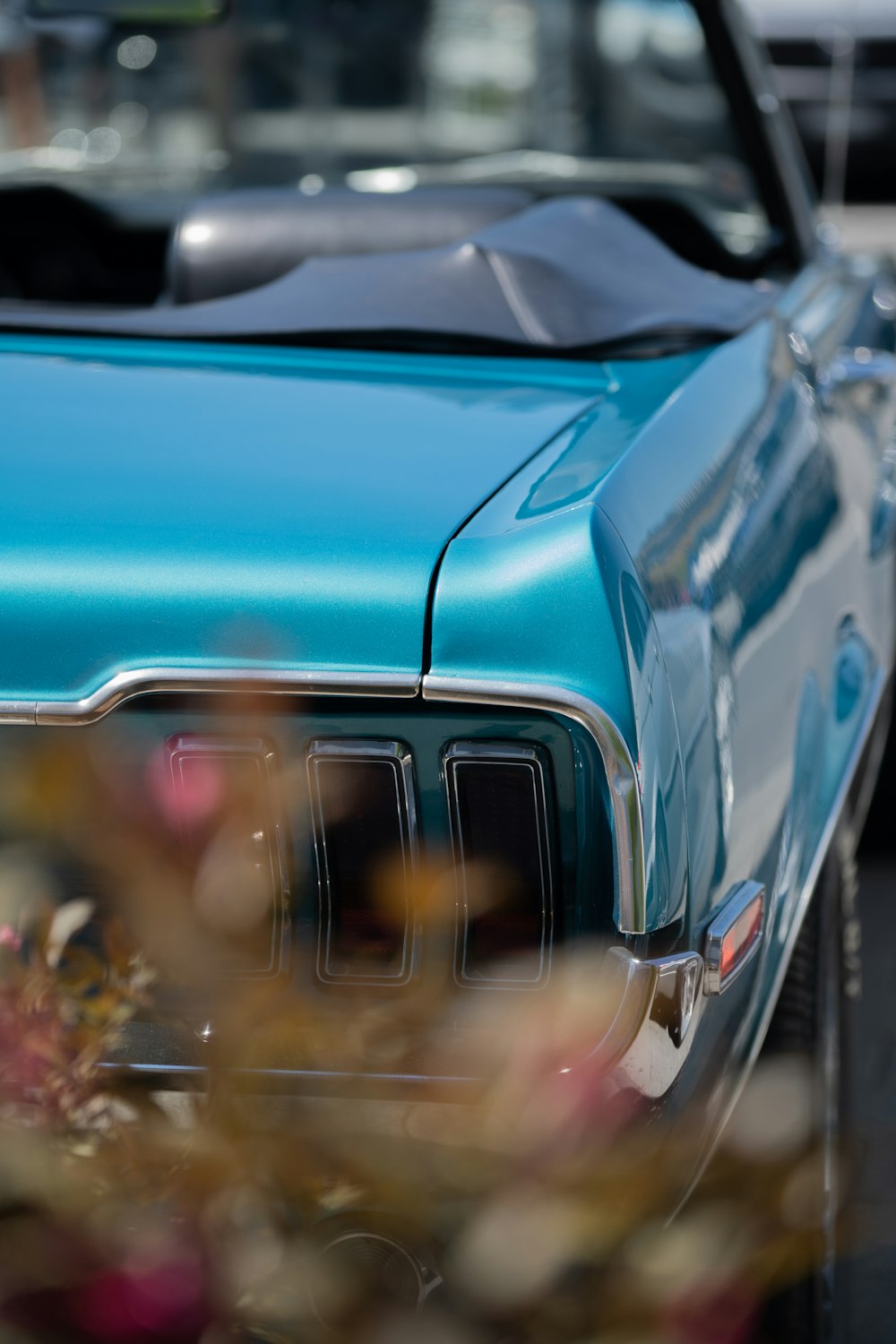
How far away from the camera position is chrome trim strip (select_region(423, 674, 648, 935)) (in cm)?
137

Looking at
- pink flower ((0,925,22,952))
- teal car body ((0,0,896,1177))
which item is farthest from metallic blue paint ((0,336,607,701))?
pink flower ((0,925,22,952))

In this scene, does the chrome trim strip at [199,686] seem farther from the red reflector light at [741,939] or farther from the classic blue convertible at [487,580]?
the red reflector light at [741,939]

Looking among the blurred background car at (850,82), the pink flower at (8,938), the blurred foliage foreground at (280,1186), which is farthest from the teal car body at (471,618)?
the blurred background car at (850,82)

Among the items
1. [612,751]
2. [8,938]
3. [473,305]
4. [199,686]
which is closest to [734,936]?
[612,751]

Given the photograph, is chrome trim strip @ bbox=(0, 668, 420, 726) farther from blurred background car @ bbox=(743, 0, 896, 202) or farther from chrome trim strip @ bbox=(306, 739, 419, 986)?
blurred background car @ bbox=(743, 0, 896, 202)

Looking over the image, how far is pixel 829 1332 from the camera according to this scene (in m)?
2.00

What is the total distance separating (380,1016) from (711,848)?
0.45 m

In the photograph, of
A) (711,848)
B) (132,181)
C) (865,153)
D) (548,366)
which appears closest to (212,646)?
(711,848)

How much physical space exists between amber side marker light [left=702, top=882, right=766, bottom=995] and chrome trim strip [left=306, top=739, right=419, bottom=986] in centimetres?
26

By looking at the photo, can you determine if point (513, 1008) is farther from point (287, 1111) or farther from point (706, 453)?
point (706, 453)

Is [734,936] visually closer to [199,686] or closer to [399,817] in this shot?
[399,817]

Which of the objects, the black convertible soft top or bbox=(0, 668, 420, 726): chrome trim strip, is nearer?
bbox=(0, 668, 420, 726): chrome trim strip

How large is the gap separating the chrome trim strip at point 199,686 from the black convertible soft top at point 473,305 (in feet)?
2.94

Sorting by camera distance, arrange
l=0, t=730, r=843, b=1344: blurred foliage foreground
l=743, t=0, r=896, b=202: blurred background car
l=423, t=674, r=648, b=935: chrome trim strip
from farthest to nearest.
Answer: l=743, t=0, r=896, b=202: blurred background car, l=423, t=674, r=648, b=935: chrome trim strip, l=0, t=730, r=843, b=1344: blurred foliage foreground
